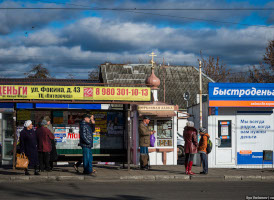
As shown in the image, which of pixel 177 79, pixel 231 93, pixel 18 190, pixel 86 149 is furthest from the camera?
pixel 177 79

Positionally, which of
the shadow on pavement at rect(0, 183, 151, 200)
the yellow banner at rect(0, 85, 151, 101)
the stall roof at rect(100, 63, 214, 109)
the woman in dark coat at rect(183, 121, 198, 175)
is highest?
the stall roof at rect(100, 63, 214, 109)

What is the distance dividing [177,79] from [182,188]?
36908mm

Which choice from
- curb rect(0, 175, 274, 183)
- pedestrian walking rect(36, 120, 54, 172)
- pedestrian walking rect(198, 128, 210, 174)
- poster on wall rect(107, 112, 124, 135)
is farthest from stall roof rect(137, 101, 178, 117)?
pedestrian walking rect(36, 120, 54, 172)

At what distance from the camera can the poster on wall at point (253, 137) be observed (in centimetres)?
1866

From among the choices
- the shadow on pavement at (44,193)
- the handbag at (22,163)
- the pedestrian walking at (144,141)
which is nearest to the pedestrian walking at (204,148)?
the pedestrian walking at (144,141)

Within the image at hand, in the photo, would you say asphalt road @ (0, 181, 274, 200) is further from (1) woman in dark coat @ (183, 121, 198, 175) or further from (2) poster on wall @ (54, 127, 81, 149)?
(2) poster on wall @ (54, 127, 81, 149)

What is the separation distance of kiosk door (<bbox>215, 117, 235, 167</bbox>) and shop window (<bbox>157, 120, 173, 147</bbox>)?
2.03m

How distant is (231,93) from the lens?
18.5m

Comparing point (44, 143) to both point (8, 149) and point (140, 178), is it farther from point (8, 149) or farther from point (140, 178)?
point (8, 149)

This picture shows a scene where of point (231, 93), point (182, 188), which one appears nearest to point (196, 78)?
point (231, 93)

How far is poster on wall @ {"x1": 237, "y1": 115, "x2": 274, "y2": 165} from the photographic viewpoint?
18.7 metres

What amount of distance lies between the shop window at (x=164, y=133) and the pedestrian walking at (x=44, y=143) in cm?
548

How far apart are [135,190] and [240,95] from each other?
8499 millimetres

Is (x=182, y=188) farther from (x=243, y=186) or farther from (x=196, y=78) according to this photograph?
(x=196, y=78)
